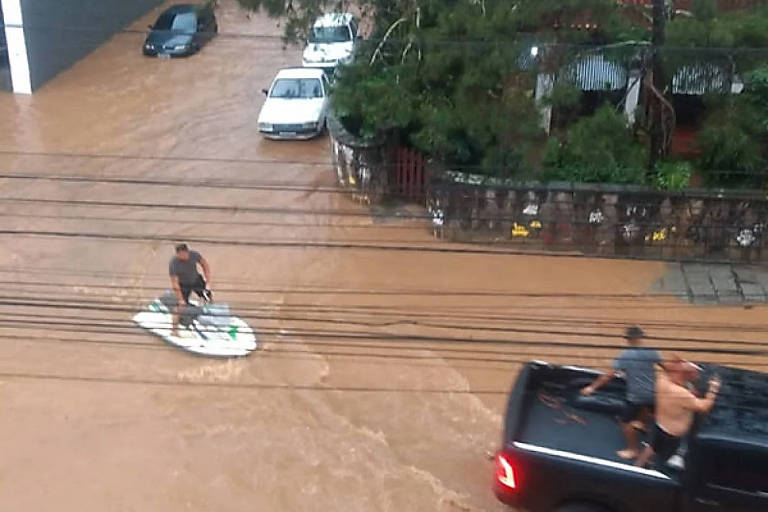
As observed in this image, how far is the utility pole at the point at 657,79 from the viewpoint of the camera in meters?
13.0

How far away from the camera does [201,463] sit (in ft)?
32.7

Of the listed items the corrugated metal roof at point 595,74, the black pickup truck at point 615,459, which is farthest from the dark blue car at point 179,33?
the black pickup truck at point 615,459

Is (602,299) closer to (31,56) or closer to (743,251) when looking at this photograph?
(743,251)

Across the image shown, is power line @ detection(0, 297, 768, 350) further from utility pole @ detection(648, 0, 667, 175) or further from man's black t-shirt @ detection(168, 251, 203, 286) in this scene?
utility pole @ detection(648, 0, 667, 175)

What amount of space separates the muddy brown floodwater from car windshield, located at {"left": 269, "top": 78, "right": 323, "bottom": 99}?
985 mm

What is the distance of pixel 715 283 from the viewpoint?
13.1m

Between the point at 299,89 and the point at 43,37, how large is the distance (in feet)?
23.4

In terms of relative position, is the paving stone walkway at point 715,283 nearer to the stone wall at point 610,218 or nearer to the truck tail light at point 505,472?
the stone wall at point 610,218

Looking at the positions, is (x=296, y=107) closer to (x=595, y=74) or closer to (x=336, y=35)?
(x=336, y=35)

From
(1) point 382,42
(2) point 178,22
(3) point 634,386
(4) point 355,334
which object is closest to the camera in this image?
(3) point 634,386

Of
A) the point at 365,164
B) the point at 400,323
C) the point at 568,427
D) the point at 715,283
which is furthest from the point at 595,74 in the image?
the point at 568,427

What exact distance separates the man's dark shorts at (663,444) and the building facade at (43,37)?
654 inches

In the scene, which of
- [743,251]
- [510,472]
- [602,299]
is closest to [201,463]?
[510,472]

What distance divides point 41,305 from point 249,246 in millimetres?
3155
